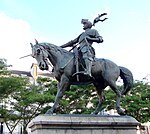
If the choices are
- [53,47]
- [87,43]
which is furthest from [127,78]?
[53,47]

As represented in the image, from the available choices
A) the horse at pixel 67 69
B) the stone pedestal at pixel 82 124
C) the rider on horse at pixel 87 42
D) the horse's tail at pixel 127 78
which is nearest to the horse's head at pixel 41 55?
the horse at pixel 67 69

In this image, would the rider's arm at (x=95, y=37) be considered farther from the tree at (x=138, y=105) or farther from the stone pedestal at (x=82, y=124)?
the tree at (x=138, y=105)

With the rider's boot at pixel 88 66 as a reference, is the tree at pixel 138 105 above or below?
below

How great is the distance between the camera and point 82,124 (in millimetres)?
9594

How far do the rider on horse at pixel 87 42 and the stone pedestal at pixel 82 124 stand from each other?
1.50 metres

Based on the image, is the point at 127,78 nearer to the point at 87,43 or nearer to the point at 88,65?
the point at 88,65

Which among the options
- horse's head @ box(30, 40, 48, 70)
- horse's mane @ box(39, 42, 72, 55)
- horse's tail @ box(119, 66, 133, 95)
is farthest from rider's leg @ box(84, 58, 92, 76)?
horse's tail @ box(119, 66, 133, 95)

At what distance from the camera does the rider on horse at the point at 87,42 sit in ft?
33.2

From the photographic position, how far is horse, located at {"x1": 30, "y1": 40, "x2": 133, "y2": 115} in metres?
10.0

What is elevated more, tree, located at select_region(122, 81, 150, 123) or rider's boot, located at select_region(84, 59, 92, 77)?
rider's boot, located at select_region(84, 59, 92, 77)

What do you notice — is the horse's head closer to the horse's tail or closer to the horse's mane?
the horse's mane

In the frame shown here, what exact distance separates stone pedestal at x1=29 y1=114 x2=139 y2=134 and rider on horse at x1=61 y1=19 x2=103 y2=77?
4.93ft

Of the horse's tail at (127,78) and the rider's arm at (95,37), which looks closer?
the rider's arm at (95,37)

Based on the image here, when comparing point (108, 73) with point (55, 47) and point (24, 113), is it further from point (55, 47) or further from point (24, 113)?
point (24, 113)
